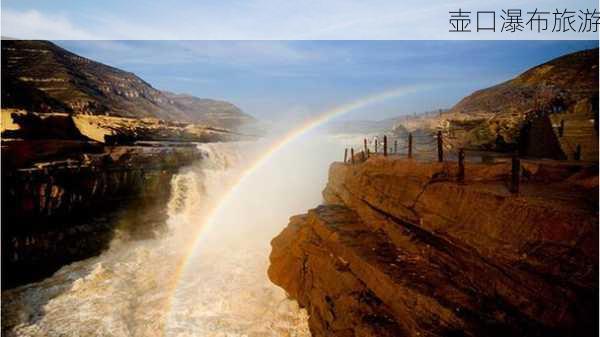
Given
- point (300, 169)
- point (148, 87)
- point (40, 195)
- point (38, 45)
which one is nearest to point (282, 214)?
point (300, 169)

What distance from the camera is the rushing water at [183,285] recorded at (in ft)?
38.7

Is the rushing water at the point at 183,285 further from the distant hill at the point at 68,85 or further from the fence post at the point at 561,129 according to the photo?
the distant hill at the point at 68,85

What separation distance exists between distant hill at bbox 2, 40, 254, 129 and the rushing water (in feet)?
109

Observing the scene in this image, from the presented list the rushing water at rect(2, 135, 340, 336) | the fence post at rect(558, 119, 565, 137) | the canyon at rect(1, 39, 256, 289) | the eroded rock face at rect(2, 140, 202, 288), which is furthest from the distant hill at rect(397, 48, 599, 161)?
the eroded rock face at rect(2, 140, 202, 288)

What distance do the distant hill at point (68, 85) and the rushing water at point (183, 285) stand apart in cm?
3318

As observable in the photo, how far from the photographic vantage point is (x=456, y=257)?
27.5 ft

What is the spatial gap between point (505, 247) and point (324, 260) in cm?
613

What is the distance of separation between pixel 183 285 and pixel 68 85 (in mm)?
68172

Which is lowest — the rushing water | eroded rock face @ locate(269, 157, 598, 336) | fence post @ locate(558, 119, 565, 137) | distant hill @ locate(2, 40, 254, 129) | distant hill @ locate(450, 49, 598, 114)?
the rushing water

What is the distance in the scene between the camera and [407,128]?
49.9 meters

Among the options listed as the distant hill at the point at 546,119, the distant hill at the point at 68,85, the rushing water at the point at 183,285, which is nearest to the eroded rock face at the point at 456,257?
the rushing water at the point at 183,285

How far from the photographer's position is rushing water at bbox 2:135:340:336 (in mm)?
11781

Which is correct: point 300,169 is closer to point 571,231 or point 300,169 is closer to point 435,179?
point 435,179

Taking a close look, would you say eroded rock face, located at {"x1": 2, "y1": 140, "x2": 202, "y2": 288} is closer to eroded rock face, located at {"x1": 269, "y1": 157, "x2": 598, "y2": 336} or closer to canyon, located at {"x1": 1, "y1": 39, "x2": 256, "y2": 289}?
canyon, located at {"x1": 1, "y1": 39, "x2": 256, "y2": 289}
